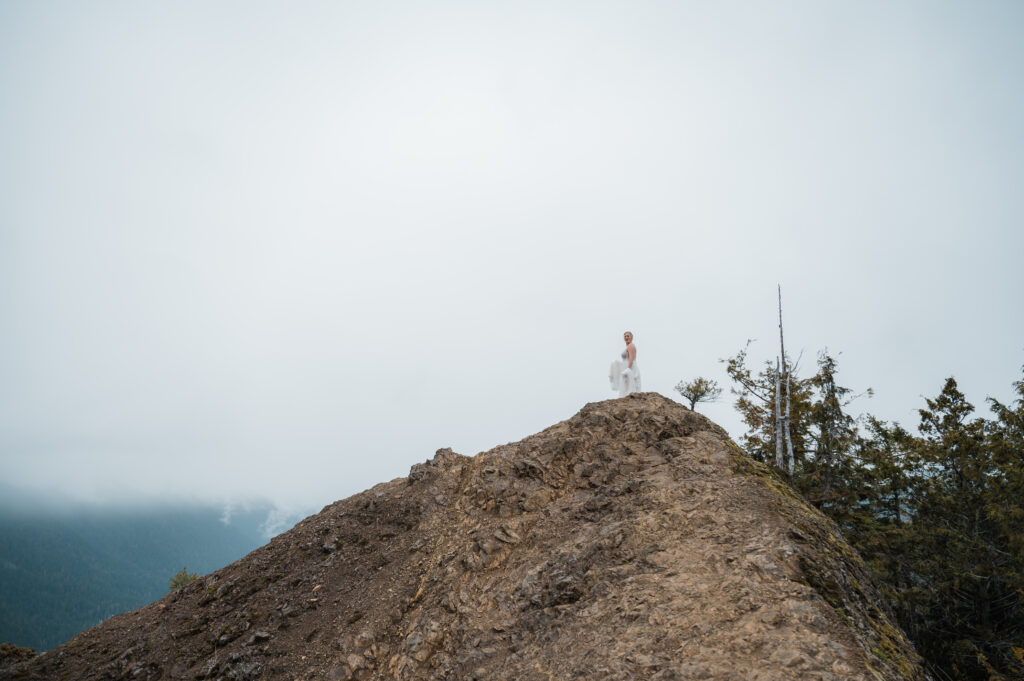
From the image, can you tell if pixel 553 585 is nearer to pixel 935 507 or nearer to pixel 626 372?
pixel 626 372

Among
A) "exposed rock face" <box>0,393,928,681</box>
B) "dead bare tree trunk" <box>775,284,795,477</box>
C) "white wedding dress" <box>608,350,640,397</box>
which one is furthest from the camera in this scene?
"dead bare tree trunk" <box>775,284,795,477</box>

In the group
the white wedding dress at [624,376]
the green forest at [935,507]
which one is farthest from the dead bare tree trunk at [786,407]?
the white wedding dress at [624,376]

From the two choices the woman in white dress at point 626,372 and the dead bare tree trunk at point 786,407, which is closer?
the woman in white dress at point 626,372

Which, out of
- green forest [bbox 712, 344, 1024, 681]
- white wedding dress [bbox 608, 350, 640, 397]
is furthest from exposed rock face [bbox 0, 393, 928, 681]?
A: green forest [bbox 712, 344, 1024, 681]

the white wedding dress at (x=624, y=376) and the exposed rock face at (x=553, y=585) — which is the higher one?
the white wedding dress at (x=624, y=376)

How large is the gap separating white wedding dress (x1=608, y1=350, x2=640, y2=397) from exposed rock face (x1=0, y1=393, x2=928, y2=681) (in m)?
0.83

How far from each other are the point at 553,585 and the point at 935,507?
75.8 feet

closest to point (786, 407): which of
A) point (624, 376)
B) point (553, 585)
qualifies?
point (624, 376)

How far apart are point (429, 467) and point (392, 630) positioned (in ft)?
18.0

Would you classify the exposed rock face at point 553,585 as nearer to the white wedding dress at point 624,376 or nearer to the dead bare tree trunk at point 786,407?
the white wedding dress at point 624,376

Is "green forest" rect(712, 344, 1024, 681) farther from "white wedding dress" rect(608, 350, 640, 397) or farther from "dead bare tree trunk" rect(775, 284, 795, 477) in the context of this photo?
"white wedding dress" rect(608, 350, 640, 397)

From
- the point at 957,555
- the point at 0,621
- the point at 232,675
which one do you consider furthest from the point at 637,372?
the point at 0,621

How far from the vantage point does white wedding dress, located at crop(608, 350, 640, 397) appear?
17.0 m

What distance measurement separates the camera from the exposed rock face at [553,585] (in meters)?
7.98
